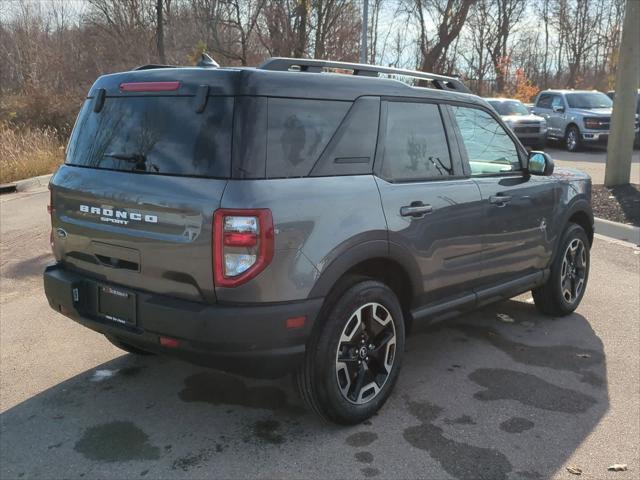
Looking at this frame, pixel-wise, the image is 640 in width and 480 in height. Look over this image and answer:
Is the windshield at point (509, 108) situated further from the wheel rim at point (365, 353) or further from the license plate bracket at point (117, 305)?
the license plate bracket at point (117, 305)

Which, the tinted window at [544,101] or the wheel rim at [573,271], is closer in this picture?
the wheel rim at [573,271]

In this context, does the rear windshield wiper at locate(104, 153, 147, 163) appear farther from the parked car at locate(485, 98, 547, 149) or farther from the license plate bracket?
the parked car at locate(485, 98, 547, 149)

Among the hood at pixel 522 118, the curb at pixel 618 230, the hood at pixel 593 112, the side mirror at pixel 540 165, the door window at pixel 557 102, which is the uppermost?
the door window at pixel 557 102

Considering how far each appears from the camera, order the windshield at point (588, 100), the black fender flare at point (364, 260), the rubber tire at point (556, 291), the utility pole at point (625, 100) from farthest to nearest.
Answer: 1. the windshield at point (588, 100)
2. the utility pole at point (625, 100)
3. the rubber tire at point (556, 291)
4. the black fender flare at point (364, 260)

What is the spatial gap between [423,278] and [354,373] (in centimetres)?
73

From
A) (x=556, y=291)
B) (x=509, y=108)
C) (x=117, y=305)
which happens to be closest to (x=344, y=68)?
(x=117, y=305)

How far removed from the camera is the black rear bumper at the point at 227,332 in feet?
9.41

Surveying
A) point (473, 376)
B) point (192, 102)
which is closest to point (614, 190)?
point (473, 376)

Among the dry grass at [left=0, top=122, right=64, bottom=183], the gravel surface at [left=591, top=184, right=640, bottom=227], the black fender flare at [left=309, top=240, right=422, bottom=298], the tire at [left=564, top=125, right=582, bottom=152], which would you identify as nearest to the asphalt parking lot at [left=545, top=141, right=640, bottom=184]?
the tire at [left=564, top=125, right=582, bottom=152]

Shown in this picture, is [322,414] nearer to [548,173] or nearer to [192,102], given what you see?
[192,102]

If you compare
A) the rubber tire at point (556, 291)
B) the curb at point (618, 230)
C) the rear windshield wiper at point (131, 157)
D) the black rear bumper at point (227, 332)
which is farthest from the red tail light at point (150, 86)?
the curb at point (618, 230)

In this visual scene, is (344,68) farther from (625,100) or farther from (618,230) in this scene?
(625,100)

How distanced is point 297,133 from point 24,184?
11.3 metres

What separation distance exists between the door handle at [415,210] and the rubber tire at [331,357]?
Answer: 0.44 m
